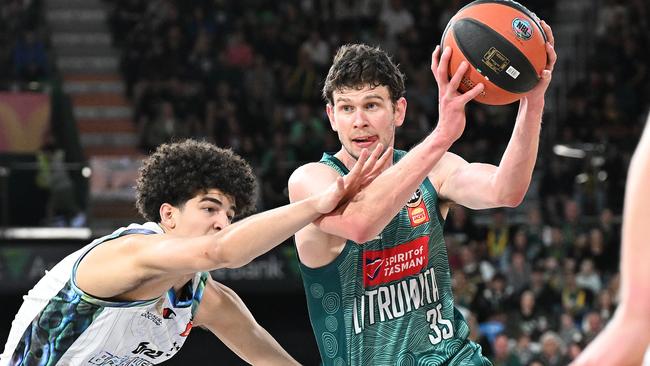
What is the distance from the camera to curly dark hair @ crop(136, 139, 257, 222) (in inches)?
171

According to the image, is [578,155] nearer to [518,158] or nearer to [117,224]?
[117,224]

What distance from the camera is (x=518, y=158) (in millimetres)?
4387

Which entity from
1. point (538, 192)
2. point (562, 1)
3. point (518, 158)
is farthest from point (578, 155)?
point (518, 158)

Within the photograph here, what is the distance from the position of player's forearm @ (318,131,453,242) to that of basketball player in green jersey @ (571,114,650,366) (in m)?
2.25

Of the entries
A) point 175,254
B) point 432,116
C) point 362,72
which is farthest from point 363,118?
point 432,116

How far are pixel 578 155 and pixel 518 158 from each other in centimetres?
901

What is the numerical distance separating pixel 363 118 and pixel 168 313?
115 cm

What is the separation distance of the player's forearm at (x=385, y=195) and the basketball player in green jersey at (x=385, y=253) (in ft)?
1.21

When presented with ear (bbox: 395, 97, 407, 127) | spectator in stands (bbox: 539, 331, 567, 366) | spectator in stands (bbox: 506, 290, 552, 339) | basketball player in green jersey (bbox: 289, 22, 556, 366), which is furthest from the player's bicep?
spectator in stands (bbox: 506, 290, 552, 339)

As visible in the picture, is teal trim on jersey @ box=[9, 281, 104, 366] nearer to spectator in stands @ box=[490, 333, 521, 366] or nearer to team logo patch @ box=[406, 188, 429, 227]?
team logo patch @ box=[406, 188, 429, 227]

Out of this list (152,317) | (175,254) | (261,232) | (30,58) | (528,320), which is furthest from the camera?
(30,58)

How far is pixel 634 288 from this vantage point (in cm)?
153

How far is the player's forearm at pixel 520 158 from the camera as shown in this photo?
4352mm

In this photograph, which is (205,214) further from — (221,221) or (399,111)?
(399,111)
